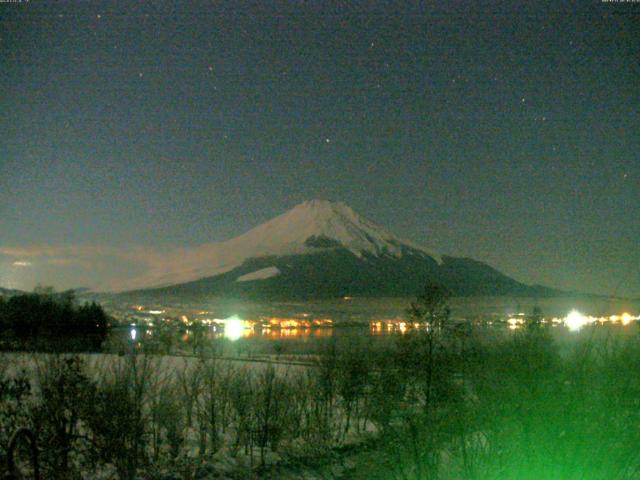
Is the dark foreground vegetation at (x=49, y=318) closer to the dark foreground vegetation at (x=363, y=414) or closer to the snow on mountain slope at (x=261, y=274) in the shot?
the dark foreground vegetation at (x=363, y=414)

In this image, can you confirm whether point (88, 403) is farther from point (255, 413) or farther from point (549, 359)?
point (549, 359)

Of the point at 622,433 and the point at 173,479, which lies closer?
the point at 622,433

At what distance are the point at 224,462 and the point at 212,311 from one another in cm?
13020

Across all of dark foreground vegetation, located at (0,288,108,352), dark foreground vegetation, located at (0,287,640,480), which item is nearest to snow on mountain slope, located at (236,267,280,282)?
dark foreground vegetation, located at (0,288,108,352)

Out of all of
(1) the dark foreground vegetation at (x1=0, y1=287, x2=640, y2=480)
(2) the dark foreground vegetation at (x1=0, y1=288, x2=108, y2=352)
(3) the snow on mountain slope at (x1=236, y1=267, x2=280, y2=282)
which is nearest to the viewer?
(1) the dark foreground vegetation at (x1=0, y1=287, x2=640, y2=480)

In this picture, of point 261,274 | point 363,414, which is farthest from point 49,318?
point 261,274

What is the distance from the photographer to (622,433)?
531 centimetres

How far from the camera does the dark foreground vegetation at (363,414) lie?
564cm

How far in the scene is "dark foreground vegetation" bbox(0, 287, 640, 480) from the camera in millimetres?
5641

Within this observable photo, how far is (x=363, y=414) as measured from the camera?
68.0 ft

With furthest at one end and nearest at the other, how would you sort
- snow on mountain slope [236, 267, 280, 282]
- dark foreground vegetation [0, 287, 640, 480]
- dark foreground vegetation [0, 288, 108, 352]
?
snow on mountain slope [236, 267, 280, 282], dark foreground vegetation [0, 288, 108, 352], dark foreground vegetation [0, 287, 640, 480]

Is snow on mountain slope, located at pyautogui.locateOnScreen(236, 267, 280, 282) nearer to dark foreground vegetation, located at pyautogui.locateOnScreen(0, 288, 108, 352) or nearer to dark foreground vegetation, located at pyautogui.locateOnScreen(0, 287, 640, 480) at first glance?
dark foreground vegetation, located at pyautogui.locateOnScreen(0, 288, 108, 352)

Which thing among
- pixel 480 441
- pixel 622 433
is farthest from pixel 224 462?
pixel 622 433

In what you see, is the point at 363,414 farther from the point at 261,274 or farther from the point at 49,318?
the point at 261,274
